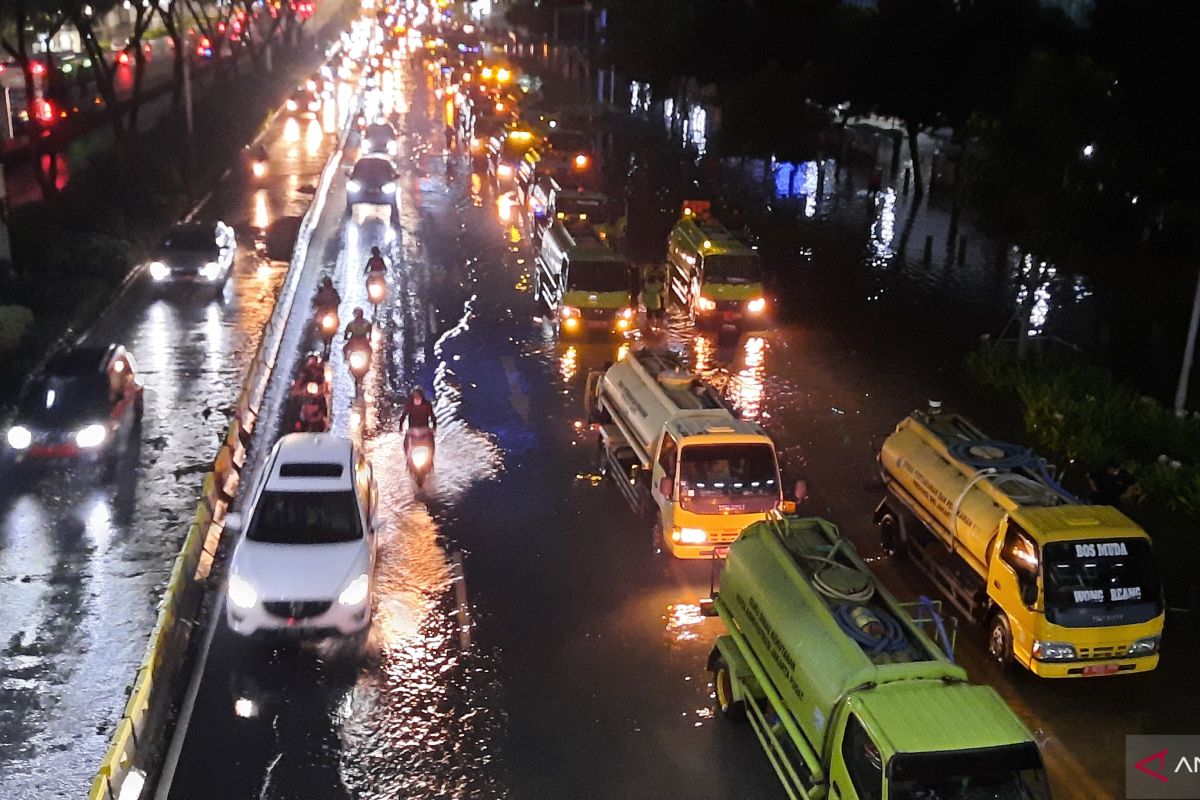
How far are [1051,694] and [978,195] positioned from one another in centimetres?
1502

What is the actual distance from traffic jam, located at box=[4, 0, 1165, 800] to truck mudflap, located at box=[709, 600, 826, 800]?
0.03 meters

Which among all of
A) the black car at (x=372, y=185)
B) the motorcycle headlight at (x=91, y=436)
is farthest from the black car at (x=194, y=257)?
the motorcycle headlight at (x=91, y=436)

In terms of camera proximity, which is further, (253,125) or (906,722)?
(253,125)

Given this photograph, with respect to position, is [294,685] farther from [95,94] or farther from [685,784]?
[95,94]

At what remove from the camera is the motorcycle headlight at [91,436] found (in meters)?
17.6

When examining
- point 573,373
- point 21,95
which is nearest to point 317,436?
point 573,373

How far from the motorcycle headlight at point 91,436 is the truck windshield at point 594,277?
421 inches

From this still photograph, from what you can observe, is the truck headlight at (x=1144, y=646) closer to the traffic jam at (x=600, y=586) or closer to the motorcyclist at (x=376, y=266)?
the traffic jam at (x=600, y=586)

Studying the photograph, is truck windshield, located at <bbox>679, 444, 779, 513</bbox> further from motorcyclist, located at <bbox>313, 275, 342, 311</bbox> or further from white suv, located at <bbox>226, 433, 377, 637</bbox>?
motorcyclist, located at <bbox>313, 275, 342, 311</bbox>

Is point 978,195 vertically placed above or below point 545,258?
above

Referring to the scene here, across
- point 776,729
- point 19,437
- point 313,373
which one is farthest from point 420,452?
point 776,729

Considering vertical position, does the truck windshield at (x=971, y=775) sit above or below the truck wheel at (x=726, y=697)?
above

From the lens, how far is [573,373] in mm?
23297

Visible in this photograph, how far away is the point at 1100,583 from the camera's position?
39.7ft
